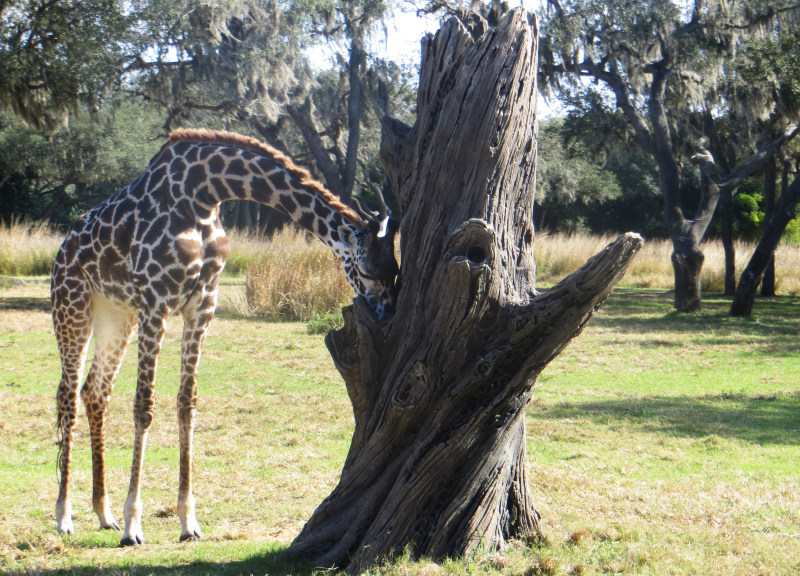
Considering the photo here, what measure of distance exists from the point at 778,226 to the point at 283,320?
32.3 feet

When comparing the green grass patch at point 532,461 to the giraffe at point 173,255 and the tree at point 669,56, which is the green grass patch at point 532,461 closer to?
the giraffe at point 173,255

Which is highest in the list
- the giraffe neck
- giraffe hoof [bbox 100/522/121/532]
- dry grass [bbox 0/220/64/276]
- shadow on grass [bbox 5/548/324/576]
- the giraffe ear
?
the giraffe neck

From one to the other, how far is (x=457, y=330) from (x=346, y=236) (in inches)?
45.8

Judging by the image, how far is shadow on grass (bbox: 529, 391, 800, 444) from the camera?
727 cm

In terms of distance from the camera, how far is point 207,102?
73.4 feet

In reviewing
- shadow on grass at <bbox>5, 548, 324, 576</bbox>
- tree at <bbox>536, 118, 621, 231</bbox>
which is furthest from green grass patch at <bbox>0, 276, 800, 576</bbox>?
tree at <bbox>536, 118, 621, 231</bbox>

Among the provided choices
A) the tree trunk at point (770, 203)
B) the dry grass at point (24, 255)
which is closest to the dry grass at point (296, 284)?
the dry grass at point (24, 255)

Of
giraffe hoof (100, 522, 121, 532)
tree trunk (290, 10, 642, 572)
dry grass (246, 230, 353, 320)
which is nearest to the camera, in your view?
tree trunk (290, 10, 642, 572)

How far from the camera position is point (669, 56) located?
1738 centimetres

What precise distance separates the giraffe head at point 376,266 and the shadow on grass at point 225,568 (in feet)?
4.29

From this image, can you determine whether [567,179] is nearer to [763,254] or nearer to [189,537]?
[763,254]

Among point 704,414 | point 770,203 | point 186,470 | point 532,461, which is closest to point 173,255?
point 186,470

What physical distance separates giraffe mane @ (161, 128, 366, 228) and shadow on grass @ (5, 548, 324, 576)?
1851 millimetres

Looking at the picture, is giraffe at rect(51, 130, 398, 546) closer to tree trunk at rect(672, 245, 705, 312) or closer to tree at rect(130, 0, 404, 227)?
tree trunk at rect(672, 245, 705, 312)
